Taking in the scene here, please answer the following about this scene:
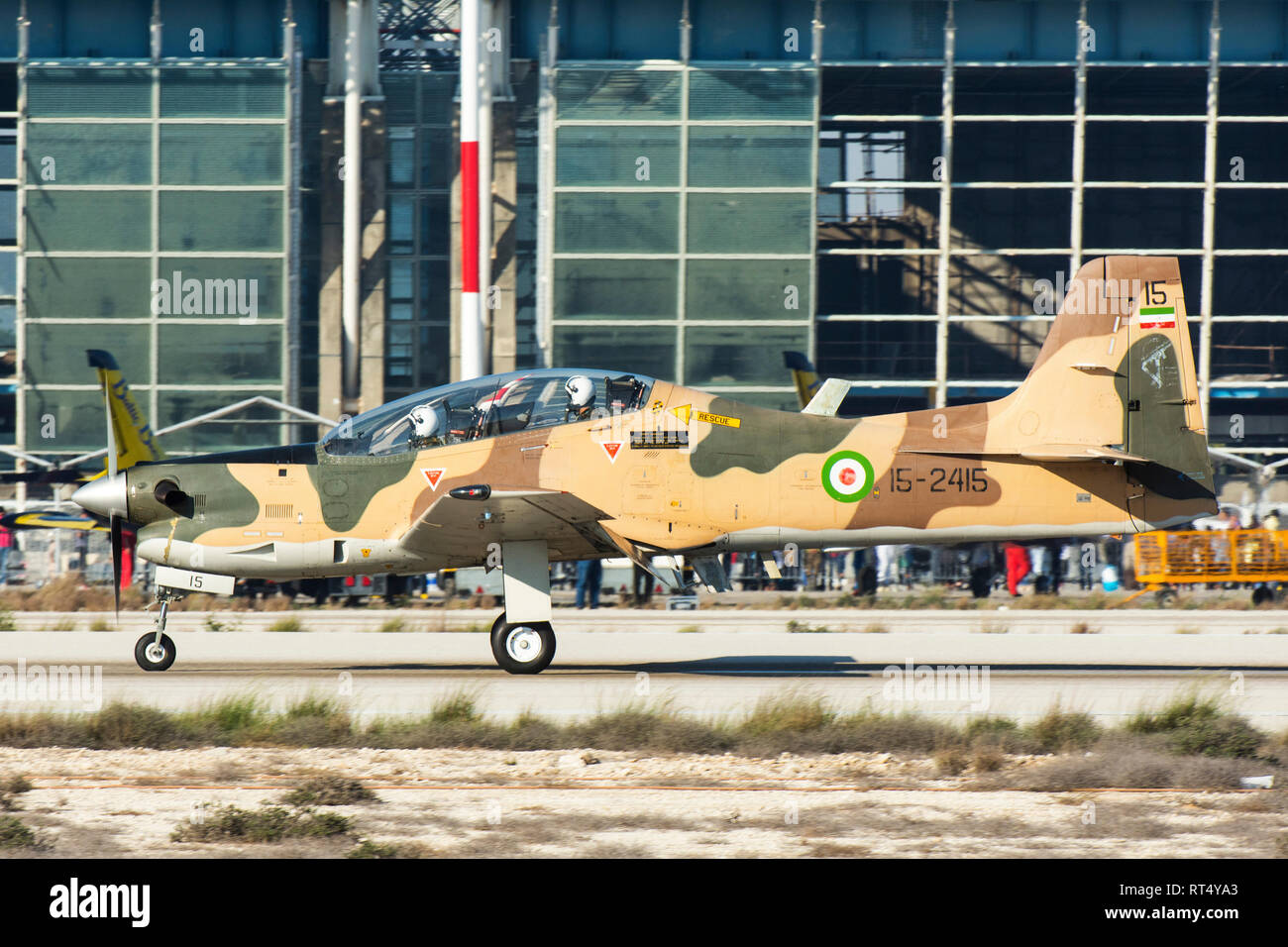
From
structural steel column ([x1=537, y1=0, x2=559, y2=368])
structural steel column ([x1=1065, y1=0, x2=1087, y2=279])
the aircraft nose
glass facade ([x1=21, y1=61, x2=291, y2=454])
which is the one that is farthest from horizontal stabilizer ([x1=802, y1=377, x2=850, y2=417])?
structural steel column ([x1=1065, y1=0, x2=1087, y2=279])

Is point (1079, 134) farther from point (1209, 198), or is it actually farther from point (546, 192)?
point (546, 192)

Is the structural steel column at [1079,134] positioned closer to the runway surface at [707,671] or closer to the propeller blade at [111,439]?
the runway surface at [707,671]

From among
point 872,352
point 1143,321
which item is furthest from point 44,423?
point 1143,321

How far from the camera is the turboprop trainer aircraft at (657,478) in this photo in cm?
1282

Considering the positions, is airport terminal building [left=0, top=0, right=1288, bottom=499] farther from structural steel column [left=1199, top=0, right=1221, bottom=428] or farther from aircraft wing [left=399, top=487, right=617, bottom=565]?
aircraft wing [left=399, top=487, right=617, bottom=565]

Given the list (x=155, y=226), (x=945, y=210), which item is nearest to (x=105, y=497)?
(x=155, y=226)

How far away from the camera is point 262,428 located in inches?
1518

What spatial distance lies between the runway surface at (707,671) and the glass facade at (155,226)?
2279 cm

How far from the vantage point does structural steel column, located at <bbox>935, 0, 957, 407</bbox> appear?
137 feet

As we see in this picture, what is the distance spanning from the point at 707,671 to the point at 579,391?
366cm

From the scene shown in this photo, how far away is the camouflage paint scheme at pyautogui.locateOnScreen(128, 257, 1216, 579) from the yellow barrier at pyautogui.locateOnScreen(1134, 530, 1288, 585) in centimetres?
1304

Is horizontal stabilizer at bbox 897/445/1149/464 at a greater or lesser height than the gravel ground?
greater

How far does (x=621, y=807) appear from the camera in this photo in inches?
302

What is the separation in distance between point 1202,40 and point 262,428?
3385cm
